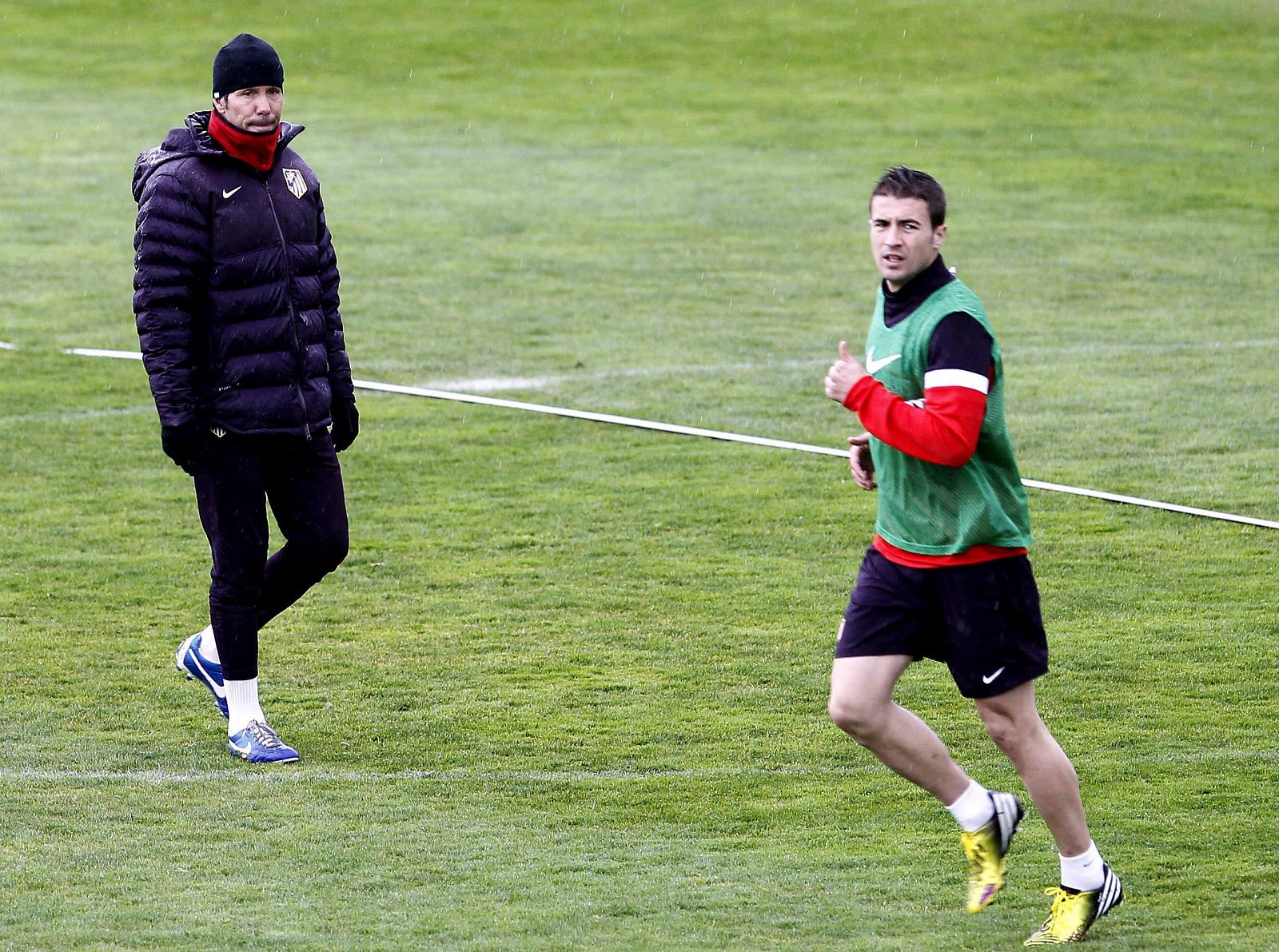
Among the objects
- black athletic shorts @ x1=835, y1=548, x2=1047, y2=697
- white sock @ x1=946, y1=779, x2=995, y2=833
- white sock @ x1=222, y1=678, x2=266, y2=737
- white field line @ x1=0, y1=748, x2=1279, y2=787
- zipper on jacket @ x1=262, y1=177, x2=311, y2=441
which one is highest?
zipper on jacket @ x1=262, y1=177, x2=311, y2=441

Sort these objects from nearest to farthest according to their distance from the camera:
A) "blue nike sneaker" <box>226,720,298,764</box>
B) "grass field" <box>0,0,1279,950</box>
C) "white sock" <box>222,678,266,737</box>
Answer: "grass field" <box>0,0,1279,950</box>
"blue nike sneaker" <box>226,720,298,764</box>
"white sock" <box>222,678,266,737</box>

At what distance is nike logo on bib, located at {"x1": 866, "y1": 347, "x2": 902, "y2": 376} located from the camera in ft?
15.9

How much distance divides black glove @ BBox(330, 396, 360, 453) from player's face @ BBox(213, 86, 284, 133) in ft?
3.11

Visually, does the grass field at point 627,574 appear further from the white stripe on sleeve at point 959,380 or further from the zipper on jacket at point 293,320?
the white stripe on sleeve at point 959,380

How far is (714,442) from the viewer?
10.9m

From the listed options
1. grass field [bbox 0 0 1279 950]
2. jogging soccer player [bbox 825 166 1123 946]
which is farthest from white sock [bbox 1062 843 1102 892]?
grass field [bbox 0 0 1279 950]

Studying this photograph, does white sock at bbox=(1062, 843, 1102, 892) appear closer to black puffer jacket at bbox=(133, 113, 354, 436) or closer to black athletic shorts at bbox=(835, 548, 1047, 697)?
black athletic shorts at bbox=(835, 548, 1047, 697)

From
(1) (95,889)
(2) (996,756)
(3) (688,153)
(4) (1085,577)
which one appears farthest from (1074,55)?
(1) (95,889)

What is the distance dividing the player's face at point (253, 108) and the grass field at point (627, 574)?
197 cm

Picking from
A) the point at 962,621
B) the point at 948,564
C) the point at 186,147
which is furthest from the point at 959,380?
the point at 186,147

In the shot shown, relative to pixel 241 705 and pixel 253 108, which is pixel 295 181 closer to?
pixel 253 108

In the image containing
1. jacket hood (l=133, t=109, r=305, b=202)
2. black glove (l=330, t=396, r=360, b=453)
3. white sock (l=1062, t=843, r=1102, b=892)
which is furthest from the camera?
black glove (l=330, t=396, r=360, b=453)

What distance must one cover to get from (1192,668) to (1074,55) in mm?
22022

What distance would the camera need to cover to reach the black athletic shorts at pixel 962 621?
479 centimetres
